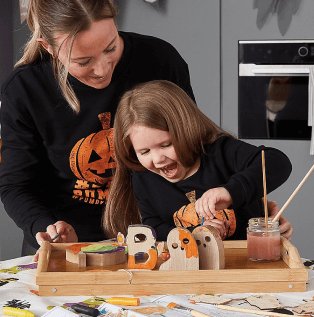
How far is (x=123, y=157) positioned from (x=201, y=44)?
4.56 feet

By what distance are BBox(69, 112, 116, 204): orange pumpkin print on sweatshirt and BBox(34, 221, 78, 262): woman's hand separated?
9.6 inches

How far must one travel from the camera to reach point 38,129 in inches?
78.5

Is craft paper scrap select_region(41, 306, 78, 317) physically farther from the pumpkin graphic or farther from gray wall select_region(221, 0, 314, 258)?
gray wall select_region(221, 0, 314, 258)

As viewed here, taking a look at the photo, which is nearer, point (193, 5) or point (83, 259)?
point (83, 259)

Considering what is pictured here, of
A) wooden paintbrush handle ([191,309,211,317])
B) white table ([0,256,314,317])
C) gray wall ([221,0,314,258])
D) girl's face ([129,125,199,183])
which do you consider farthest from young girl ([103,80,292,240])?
gray wall ([221,0,314,258])

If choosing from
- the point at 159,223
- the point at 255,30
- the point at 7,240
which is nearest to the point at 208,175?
the point at 159,223

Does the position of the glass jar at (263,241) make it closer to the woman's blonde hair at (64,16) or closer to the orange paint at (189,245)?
the orange paint at (189,245)

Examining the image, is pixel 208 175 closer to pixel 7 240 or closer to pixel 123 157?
pixel 123 157

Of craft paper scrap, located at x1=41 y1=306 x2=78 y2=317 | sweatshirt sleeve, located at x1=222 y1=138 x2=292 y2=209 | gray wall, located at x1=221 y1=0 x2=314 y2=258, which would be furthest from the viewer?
gray wall, located at x1=221 y1=0 x2=314 y2=258

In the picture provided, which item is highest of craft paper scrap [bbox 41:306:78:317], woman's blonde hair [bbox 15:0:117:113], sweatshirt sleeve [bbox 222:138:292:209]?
woman's blonde hair [bbox 15:0:117:113]

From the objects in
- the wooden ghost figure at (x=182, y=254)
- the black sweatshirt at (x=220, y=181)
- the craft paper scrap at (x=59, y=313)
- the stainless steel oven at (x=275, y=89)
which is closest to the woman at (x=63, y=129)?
the black sweatshirt at (x=220, y=181)

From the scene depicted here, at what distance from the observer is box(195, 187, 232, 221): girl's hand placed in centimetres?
160

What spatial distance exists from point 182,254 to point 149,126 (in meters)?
0.49

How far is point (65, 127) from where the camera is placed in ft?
6.50
